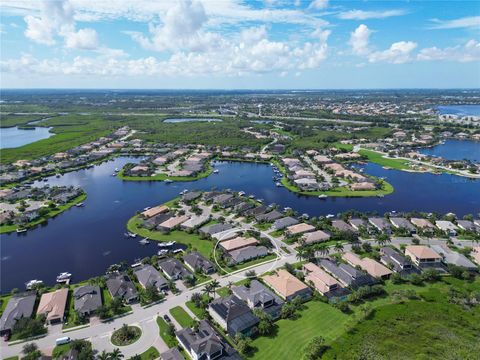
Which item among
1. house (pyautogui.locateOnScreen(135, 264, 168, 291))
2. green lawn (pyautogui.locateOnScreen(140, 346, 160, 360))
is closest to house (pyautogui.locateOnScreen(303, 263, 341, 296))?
house (pyautogui.locateOnScreen(135, 264, 168, 291))

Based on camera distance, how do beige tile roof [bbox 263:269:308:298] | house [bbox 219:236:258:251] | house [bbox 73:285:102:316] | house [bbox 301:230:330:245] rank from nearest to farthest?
house [bbox 73:285:102:316] → beige tile roof [bbox 263:269:308:298] → house [bbox 219:236:258:251] → house [bbox 301:230:330:245]

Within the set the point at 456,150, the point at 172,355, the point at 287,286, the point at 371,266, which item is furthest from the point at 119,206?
the point at 456,150

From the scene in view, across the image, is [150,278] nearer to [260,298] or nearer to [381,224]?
[260,298]

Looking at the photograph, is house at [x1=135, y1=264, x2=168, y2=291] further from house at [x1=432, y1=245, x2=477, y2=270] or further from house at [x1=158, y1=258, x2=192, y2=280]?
house at [x1=432, y1=245, x2=477, y2=270]

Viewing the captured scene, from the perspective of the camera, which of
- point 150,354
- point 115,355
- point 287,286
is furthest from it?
point 287,286

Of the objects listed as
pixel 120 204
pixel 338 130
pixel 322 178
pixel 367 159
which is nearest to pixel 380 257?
pixel 322 178

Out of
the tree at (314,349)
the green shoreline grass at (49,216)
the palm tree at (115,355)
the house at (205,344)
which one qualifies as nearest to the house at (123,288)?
the palm tree at (115,355)
